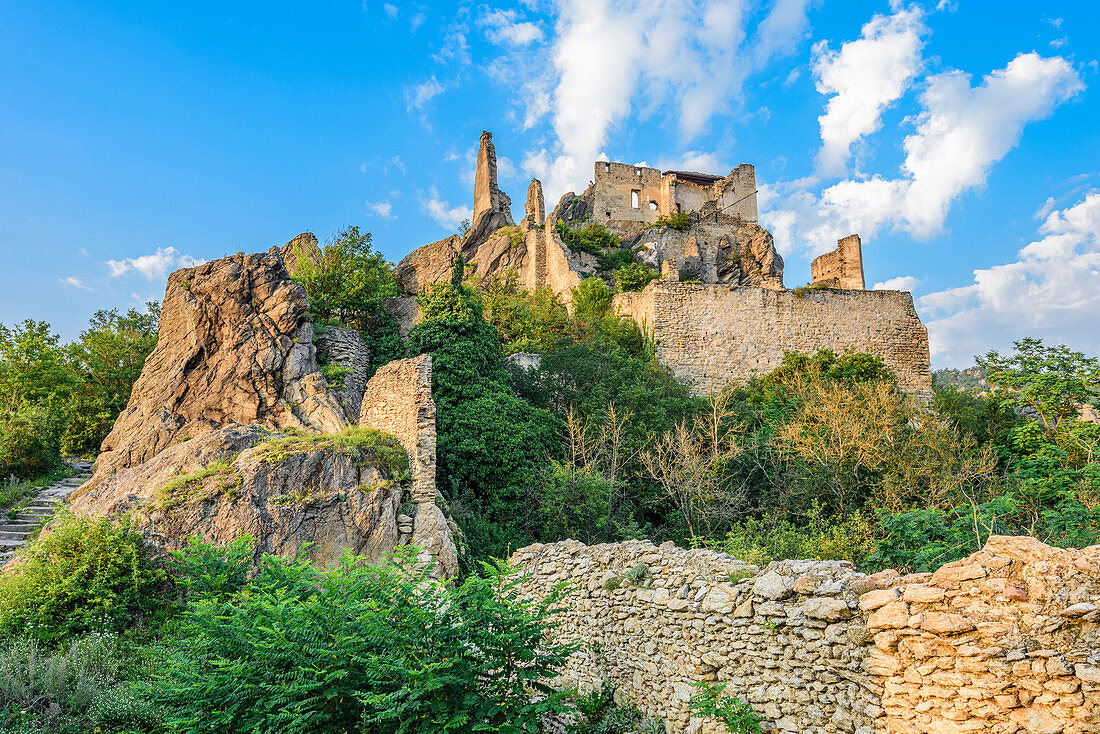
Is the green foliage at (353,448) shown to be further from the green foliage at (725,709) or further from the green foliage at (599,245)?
the green foliage at (599,245)

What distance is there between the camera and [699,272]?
34.3 meters

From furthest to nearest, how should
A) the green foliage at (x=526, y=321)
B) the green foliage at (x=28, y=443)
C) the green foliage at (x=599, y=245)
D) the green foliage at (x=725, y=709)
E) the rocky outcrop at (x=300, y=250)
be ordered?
the green foliage at (x=599, y=245) → the rocky outcrop at (x=300, y=250) → the green foliage at (x=526, y=321) → the green foliage at (x=28, y=443) → the green foliage at (x=725, y=709)

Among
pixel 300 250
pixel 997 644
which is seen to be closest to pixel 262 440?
pixel 997 644

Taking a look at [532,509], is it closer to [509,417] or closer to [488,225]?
[509,417]

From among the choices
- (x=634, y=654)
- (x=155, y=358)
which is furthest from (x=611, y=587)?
(x=155, y=358)

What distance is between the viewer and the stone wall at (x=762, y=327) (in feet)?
70.8

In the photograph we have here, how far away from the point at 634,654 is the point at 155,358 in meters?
15.0

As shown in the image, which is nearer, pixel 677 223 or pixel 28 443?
pixel 28 443

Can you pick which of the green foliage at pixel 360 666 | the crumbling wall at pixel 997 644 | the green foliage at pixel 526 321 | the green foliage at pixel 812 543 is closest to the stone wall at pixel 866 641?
the crumbling wall at pixel 997 644

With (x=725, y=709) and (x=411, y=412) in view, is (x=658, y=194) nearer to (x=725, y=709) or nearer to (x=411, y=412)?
(x=411, y=412)

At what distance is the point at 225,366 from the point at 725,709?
14547mm

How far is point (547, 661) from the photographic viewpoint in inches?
221

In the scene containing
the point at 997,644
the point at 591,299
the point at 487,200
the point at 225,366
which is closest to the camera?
the point at 997,644

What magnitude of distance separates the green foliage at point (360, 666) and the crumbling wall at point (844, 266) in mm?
30256
